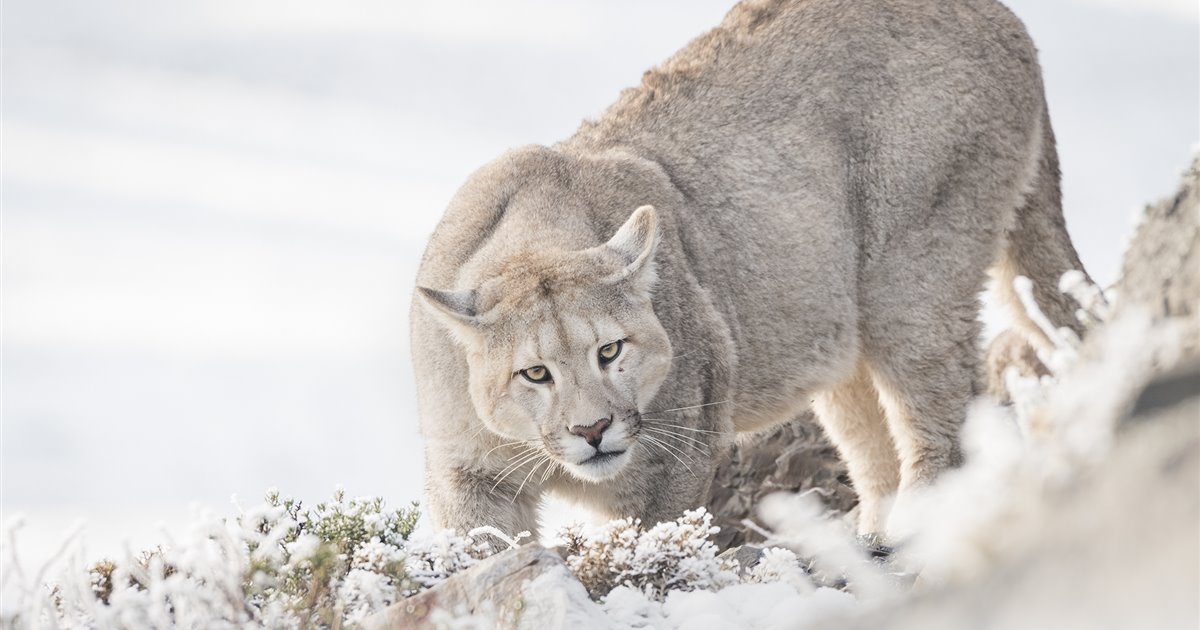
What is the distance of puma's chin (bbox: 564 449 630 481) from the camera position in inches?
196

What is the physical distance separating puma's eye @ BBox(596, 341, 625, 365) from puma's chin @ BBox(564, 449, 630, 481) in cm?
38

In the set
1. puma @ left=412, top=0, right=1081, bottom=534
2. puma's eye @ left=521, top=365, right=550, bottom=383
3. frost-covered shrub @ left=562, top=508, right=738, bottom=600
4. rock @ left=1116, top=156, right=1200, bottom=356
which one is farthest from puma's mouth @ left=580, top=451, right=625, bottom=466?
rock @ left=1116, top=156, right=1200, bottom=356

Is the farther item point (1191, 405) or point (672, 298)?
point (672, 298)

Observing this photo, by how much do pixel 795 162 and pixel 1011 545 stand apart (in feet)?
16.8

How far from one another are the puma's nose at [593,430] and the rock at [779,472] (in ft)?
12.7

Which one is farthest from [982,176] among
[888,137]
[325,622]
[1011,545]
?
[1011,545]

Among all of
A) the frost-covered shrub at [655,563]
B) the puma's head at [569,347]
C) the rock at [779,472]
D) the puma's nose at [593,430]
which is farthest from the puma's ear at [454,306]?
the rock at [779,472]

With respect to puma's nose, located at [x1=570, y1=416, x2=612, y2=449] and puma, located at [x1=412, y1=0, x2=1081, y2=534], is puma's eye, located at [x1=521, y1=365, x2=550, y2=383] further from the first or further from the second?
→ puma, located at [x1=412, y1=0, x2=1081, y2=534]

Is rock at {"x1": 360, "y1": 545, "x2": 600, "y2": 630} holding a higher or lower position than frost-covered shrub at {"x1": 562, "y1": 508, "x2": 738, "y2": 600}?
higher

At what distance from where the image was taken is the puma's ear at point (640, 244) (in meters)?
5.31

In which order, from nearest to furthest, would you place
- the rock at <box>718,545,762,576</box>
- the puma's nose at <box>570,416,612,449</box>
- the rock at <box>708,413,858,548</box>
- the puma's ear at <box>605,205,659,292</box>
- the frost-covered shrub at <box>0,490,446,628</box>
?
the frost-covered shrub at <box>0,490,446,628</box>
the rock at <box>718,545,762,576</box>
the puma's nose at <box>570,416,612,449</box>
the puma's ear at <box>605,205,659,292</box>
the rock at <box>708,413,858,548</box>

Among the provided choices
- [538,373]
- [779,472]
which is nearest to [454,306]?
[538,373]

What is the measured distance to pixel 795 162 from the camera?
670 centimetres

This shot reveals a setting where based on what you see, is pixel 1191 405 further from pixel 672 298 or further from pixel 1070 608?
pixel 672 298
